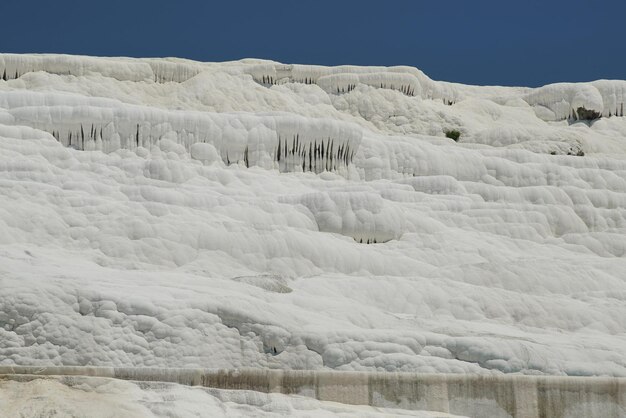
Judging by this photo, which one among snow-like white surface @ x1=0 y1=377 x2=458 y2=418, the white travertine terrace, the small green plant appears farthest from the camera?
the small green plant

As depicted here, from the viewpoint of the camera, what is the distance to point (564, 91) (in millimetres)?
33000

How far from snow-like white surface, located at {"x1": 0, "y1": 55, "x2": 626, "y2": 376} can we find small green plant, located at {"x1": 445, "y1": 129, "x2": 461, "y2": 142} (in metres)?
2.77

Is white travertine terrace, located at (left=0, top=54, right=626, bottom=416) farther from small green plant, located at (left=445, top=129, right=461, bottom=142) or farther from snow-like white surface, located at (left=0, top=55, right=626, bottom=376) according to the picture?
small green plant, located at (left=445, top=129, right=461, bottom=142)

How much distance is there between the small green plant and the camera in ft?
92.7

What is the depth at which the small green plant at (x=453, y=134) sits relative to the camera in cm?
2826

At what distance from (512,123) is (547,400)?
24.7 metres

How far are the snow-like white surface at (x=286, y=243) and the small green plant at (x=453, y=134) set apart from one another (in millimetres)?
2772

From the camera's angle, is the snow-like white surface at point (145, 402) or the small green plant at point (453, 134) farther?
the small green plant at point (453, 134)

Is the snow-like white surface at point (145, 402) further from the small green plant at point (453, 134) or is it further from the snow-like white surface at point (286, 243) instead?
the small green plant at point (453, 134)

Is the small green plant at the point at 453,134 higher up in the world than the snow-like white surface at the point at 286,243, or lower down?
higher up

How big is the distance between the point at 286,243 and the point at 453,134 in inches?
627

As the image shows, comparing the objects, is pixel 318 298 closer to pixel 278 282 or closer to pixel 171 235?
pixel 278 282

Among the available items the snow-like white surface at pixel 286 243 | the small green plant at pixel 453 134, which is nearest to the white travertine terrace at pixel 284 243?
the snow-like white surface at pixel 286 243

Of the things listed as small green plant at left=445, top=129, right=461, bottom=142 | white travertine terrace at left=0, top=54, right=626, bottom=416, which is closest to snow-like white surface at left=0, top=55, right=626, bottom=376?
white travertine terrace at left=0, top=54, right=626, bottom=416
